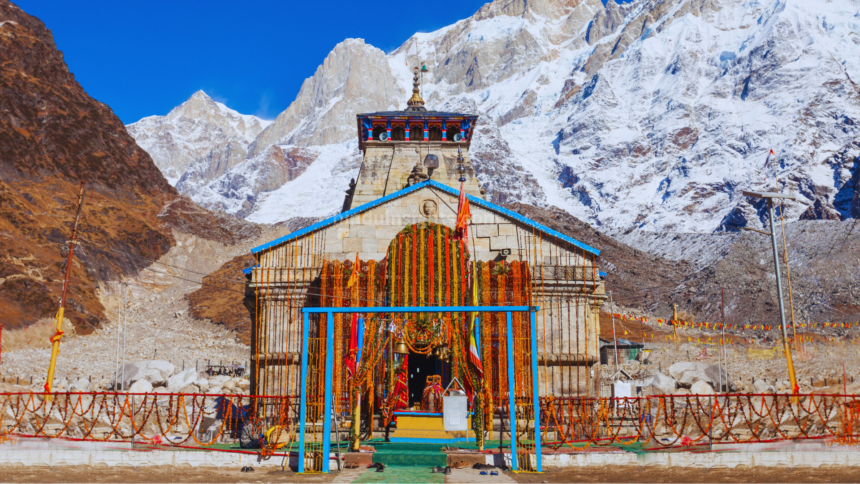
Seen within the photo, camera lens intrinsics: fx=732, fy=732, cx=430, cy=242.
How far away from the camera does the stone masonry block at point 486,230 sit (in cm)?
2410

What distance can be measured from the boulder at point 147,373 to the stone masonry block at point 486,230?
950 inches

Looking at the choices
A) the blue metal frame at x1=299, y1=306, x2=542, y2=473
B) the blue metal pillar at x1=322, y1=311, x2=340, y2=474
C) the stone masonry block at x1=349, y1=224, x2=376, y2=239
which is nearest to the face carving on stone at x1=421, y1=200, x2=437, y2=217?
the stone masonry block at x1=349, y1=224, x2=376, y2=239

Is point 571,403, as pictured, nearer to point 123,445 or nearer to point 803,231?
point 123,445

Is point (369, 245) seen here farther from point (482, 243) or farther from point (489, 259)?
point (489, 259)

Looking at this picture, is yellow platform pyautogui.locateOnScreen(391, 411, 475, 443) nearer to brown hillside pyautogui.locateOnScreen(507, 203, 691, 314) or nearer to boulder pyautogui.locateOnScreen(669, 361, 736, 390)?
boulder pyautogui.locateOnScreen(669, 361, 736, 390)

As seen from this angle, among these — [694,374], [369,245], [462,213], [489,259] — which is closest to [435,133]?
[369,245]

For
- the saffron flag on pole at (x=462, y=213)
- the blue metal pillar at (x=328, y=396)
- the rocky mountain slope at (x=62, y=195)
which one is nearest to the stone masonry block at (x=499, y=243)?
the saffron flag on pole at (x=462, y=213)

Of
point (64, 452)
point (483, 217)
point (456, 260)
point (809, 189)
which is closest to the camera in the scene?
point (64, 452)

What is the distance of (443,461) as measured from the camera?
17078mm

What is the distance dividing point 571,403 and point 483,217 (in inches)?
275

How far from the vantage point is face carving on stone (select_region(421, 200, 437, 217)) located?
2498 centimetres

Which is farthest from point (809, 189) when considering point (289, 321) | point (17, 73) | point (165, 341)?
point (289, 321)

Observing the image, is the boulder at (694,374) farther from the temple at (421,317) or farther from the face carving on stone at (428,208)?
the face carving on stone at (428,208)

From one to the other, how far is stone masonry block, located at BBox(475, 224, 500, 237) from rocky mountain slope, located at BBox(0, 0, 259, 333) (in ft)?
194
